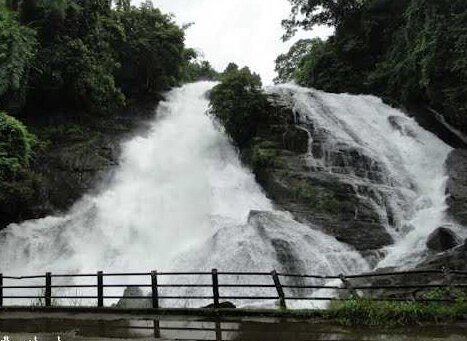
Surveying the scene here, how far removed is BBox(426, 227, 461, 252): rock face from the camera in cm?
1556

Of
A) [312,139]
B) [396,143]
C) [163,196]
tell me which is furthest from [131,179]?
[396,143]

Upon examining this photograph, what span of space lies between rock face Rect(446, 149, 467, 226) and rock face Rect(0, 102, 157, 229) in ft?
49.9

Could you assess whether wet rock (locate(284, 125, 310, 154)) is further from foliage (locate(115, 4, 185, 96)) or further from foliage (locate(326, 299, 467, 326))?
foliage (locate(326, 299, 467, 326))

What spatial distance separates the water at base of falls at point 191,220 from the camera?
1606 centimetres

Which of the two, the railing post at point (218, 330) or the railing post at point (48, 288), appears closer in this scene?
the railing post at point (218, 330)

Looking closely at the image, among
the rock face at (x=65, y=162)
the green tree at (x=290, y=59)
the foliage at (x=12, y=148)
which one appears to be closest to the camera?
the foliage at (x=12, y=148)

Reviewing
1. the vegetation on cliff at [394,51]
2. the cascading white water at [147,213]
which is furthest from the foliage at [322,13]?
the cascading white water at [147,213]

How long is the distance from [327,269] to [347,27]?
78.4ft

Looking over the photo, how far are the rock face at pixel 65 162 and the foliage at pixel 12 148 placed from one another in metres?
0.58

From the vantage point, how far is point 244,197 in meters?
21.3

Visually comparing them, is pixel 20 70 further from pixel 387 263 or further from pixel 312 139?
pixel 387 263

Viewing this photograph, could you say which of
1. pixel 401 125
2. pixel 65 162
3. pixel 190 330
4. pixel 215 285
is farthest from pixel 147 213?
pixel 401 125

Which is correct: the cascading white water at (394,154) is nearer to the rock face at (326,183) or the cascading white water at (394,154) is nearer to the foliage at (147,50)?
the rock face at (326,183)

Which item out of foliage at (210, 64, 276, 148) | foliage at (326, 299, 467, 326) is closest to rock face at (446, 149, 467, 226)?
foliage at (210, 64, 276, 148)
